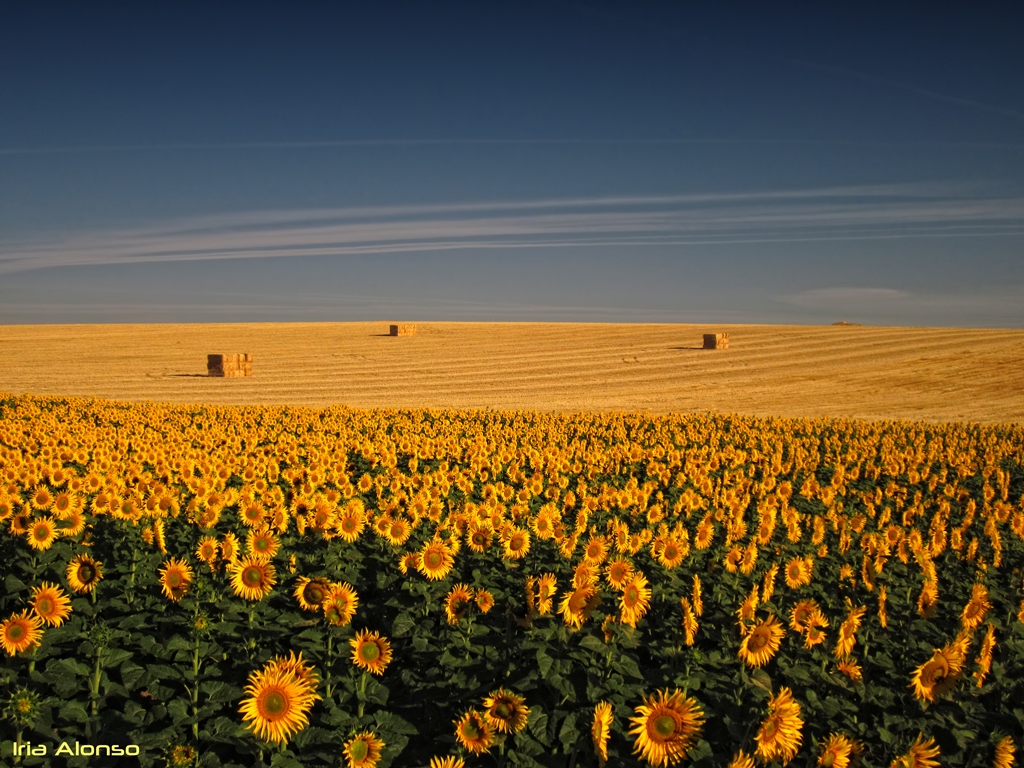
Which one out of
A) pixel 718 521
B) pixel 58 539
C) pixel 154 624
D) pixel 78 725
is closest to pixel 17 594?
pixel 58 539

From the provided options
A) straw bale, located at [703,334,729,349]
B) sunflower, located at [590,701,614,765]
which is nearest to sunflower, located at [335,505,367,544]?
sunflower, located at [590,701,614,765]

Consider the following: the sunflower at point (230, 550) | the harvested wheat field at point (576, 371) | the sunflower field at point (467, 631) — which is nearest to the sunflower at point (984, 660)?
the sunflower field at point (467, 631)

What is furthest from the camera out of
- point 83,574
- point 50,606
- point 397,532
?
point 397,532

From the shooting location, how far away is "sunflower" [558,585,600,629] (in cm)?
391

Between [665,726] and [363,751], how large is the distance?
→ 4.29 ft

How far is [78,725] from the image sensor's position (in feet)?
13.1

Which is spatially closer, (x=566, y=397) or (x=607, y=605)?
(x=607, y=605)

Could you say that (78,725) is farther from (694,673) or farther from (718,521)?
(718,521)

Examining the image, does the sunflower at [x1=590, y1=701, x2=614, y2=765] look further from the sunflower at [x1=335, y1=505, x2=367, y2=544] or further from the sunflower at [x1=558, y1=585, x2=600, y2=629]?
the sunflower at [x1=335, y1=505, x2=367, y2=544]

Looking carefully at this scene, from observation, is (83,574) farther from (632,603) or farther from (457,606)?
(632,603)

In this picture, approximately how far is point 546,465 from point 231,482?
13.2ft

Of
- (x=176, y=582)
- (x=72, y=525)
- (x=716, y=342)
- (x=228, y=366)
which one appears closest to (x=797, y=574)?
(x=176, y=582)

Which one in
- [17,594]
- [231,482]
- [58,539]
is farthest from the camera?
[231,482]

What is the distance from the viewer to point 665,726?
2988mm
